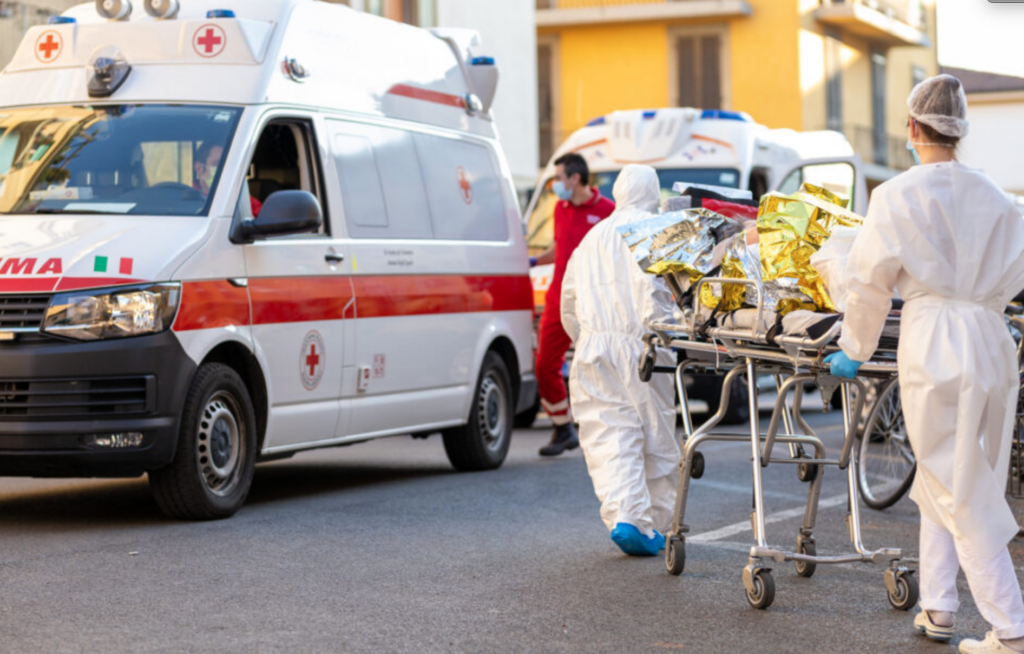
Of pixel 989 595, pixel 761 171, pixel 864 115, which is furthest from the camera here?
pixel 864 115

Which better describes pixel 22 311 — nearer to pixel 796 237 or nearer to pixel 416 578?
pixel 416 578

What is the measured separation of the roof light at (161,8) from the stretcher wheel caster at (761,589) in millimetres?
4918

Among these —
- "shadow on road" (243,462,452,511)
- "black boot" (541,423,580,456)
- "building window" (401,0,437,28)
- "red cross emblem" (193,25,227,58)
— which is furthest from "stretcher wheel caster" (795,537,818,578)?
"building window" (401,0,437,28)

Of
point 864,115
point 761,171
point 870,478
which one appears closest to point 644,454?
point 870,478

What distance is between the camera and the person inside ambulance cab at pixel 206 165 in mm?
8805

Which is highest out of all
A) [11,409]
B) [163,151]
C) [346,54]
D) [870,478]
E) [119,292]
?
[346,54]

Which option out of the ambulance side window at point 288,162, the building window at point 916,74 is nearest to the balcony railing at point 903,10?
the building window at point 916,74

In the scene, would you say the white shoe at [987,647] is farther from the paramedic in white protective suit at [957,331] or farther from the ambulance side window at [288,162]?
the ambulance side window at [288,162]

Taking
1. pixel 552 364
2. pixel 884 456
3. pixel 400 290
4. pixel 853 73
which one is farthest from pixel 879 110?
pixel 884 456

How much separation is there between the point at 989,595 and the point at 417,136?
245 inches

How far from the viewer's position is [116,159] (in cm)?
A: 892

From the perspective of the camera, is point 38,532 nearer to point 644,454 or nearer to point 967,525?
point 644,454

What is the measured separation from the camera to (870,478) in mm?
9586

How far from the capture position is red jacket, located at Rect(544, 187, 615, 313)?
39.8 ft
